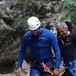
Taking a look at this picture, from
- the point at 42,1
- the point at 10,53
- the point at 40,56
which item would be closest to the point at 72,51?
the point at 40,56

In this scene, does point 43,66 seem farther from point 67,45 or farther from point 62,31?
point 62,31

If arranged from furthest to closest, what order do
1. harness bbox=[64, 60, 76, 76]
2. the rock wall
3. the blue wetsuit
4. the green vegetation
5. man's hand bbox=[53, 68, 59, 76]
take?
the green vegetation < the rock wall < harness bbox=[64, 60, 76, 76] < the blue wetsuit < man's hand bbox=[53, 68, 59, 76]

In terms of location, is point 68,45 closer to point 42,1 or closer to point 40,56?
point 40,56

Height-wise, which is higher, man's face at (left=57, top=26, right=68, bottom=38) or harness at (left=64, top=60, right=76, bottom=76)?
man's face at (left=57, top=26, right=68, bottom=38)

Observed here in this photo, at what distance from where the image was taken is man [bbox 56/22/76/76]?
216 inches

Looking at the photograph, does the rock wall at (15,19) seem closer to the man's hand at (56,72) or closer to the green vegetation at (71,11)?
the green vegetation at (71,11)

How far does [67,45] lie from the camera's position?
5.55 meters

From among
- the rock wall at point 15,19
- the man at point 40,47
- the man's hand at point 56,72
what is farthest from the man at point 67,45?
the rock wall at point 15,19

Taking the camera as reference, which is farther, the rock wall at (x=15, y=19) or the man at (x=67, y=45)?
the rock wall at (x=15, y=19)

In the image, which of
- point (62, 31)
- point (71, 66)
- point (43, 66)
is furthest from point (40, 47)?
point (71, 66)

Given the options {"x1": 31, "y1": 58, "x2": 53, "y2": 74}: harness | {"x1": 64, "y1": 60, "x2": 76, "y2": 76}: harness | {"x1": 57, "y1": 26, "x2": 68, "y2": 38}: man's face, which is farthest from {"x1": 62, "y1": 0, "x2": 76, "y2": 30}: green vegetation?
{"x1": 31, "y1": 58, "x2": 53, "y2": 74}: harness

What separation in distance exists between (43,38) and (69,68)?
2.70 ft

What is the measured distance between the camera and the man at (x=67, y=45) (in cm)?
548

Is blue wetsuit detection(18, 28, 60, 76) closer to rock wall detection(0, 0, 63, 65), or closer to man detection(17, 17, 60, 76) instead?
man detection(17, 17, 60, 76)
